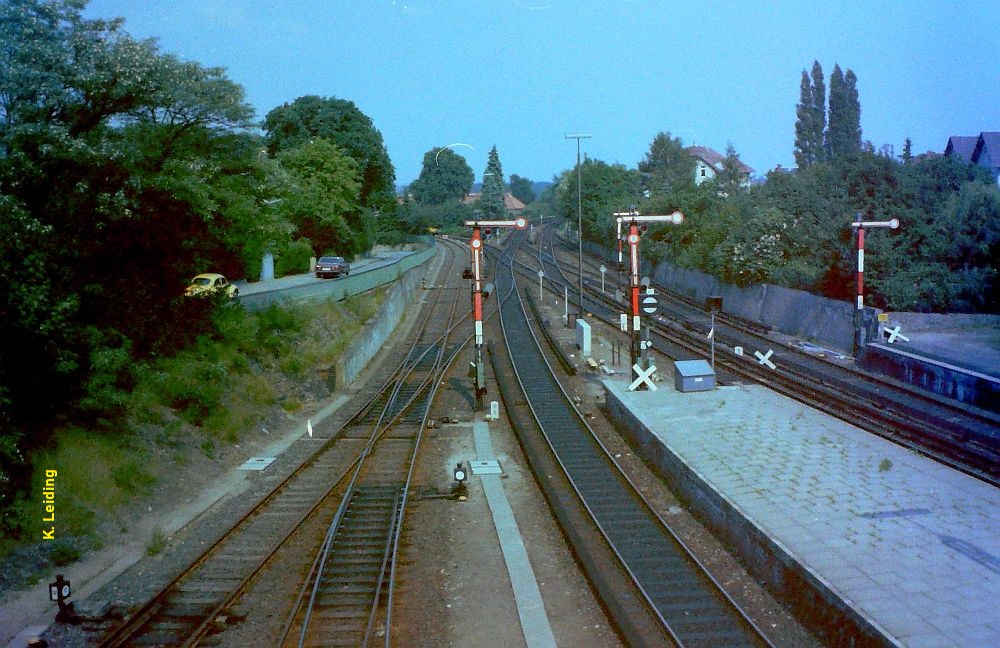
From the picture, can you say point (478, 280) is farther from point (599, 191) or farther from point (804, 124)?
point (804, 124)

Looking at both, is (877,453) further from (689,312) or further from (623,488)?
(689,312)

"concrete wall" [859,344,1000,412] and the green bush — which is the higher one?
the green bush

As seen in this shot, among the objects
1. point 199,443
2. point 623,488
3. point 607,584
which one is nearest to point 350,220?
point 199,443

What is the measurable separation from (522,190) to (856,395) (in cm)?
15796

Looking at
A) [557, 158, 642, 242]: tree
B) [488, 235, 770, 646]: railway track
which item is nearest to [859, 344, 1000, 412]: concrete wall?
[488, 235, 770, 646]: railway track

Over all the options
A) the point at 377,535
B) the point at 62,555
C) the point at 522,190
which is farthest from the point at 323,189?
the point at 522,190

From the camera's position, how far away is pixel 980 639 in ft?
22.9

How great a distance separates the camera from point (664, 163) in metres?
77.0

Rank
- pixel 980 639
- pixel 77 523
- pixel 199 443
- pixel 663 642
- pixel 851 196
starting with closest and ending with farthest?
1. pixel 980 639
2. pixel 663 642
3. pixel 77 523
4. pixel 199 443
5. pixel 851 196

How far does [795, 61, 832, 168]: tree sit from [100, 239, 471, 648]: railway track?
65532 millimetres

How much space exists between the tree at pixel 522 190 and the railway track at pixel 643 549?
6191 inches

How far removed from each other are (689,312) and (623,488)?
25.8 meters

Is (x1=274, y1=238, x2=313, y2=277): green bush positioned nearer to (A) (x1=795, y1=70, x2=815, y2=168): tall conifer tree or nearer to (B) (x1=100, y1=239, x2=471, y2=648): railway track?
(B) (x1=100, y1=239, x2=471, y2=648): railway track

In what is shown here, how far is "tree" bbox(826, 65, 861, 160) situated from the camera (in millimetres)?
70875
